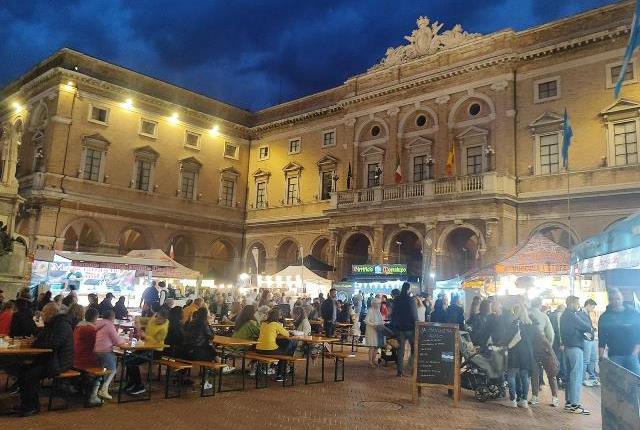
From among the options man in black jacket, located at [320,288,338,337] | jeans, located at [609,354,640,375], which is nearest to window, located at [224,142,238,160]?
man in black jacket, located at [320,288,338,337]

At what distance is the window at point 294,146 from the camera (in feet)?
110

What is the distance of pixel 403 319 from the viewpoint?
12156 millimetres

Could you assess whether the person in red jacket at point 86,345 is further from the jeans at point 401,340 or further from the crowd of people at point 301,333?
the jeans at point 401,340

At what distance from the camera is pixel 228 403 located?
8695 mm

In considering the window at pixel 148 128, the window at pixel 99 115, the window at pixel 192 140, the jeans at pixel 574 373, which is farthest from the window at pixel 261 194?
the jeans at pixel 574 373

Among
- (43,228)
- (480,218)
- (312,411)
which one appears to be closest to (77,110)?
(43,228)

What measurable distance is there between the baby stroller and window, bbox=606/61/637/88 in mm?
15658

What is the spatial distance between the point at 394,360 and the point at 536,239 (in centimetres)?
548

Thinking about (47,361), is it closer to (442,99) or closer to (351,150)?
(442,99)

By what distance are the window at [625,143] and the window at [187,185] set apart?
23.3 metres

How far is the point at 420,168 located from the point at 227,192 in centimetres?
1417

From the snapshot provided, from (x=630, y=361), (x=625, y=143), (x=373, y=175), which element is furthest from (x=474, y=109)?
(x=630, y=361)

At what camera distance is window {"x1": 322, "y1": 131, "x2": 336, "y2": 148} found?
103ft

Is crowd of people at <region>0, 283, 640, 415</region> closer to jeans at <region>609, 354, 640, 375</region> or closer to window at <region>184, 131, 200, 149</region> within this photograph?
jeans at <region>609, 354, 640, 375</region>
